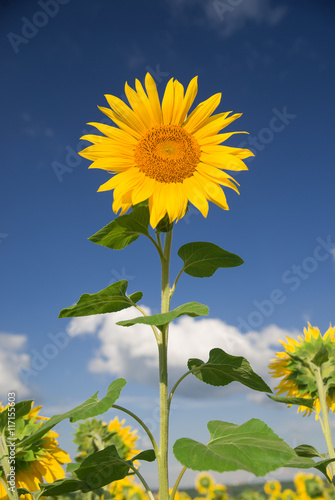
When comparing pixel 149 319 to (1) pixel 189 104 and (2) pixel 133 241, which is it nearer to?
(2) pixel 133 241

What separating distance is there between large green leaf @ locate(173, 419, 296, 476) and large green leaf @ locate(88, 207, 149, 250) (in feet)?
3.45

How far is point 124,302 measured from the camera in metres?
2.35

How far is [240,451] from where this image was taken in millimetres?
1793

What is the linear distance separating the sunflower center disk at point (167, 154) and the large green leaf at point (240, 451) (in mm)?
1284

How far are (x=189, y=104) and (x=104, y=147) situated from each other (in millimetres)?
543

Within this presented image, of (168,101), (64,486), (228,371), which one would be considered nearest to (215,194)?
(168,101)

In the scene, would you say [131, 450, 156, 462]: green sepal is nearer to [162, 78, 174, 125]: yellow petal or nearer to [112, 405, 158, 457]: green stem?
[112, 405, 158, 457]: green stem

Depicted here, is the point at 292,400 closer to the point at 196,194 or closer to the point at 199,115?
the point at 196,194

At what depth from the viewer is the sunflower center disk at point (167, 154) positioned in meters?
2.36

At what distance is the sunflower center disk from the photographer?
7.73ft

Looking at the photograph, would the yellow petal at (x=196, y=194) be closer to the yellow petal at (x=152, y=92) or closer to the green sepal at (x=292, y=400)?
the yellow petal at (x=152, y=92)

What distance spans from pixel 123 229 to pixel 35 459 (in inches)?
80.5

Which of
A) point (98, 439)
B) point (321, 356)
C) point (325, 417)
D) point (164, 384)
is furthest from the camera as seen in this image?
point (98, 439)

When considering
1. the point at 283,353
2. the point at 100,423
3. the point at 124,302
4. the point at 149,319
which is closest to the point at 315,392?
the point at 283,353
